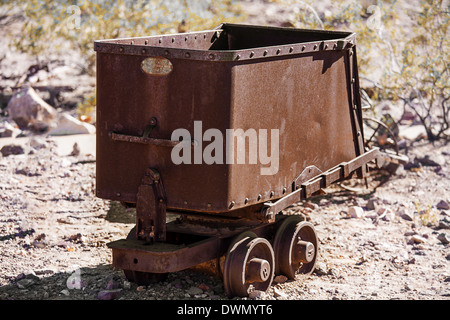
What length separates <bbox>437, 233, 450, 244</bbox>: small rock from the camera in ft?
20.9

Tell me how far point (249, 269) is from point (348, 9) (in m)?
4.48

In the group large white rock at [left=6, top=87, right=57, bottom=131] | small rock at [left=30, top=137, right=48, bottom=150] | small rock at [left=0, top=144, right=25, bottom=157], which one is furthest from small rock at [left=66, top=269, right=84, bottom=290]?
large white rock at [left=6, top=87, right=57, bottom=131]

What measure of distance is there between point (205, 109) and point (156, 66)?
0.40m

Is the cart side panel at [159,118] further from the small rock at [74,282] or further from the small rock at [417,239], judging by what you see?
the small rock at [417,239]

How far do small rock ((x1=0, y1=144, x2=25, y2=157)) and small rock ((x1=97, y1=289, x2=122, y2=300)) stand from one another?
151 inches

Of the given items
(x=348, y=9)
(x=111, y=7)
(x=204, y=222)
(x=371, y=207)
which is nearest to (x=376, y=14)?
(x=348, y=9)

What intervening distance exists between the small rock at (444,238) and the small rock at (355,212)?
0.83 meters

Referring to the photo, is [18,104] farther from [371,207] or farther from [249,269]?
[249,269]

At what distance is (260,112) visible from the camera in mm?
4688

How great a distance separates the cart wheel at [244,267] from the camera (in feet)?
16.1

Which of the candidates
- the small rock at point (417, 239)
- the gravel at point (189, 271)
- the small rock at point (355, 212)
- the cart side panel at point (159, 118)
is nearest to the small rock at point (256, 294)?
the gravel at point (189, 271)

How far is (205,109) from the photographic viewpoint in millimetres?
4500

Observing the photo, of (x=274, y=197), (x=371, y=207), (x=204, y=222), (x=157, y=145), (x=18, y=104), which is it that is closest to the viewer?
(x=157, y=145)

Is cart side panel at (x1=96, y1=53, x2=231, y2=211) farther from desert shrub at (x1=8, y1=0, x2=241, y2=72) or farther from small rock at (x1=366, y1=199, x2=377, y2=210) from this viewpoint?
desert shrub at (x1=8, y1=0, x2=241, y2=72)
